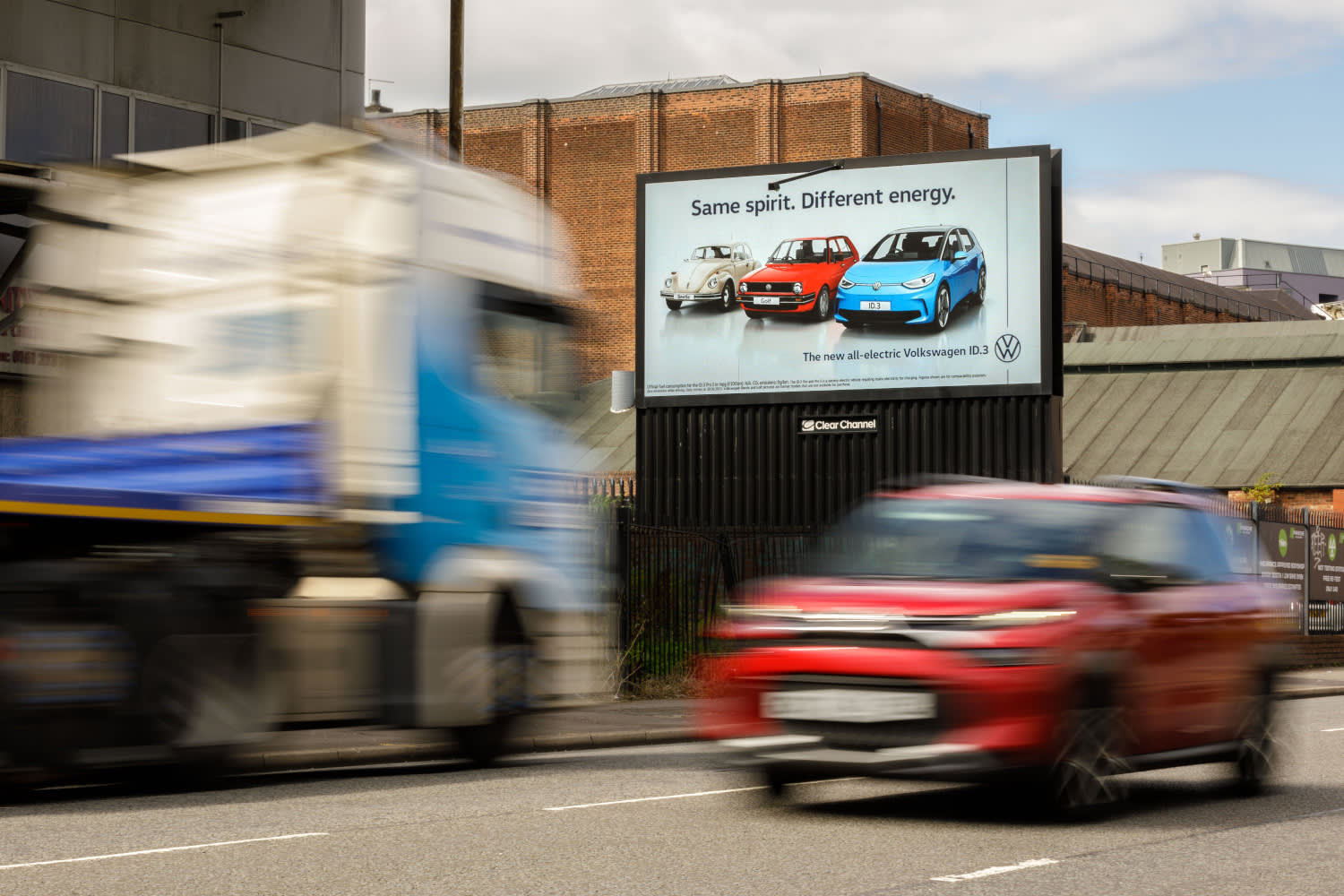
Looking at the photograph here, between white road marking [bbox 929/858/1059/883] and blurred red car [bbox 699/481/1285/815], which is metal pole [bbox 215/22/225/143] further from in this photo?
white road marking [bbox 929/858/1059/883]

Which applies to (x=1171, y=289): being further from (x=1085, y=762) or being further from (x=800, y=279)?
(x=1085, y=762)

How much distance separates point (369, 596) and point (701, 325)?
21840 millimetres

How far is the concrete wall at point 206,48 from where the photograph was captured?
2114 centimetres

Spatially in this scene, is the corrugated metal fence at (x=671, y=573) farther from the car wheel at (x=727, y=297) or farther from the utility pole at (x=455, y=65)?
the car wheel at (x=727, y=297)

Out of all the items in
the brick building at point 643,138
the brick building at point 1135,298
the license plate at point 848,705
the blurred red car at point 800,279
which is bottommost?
the license plate at point 848,705

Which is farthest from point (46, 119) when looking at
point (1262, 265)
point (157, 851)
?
point (1262, 265)

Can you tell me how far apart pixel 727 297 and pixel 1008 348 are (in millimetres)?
5194

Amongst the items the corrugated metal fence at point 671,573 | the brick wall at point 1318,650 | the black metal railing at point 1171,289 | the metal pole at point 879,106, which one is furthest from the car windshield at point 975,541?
the black metal railing at point 1171,289

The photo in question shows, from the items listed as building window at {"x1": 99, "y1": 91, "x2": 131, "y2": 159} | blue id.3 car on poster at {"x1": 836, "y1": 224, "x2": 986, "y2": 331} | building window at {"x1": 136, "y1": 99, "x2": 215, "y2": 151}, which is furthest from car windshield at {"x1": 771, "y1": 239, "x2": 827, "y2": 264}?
building window at {"x1": 99, "y1": 91, "x2": 131, "y2": 159}

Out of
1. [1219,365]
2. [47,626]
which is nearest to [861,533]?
[47,626]

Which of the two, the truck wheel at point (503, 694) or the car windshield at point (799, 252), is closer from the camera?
the truck wheel at point (503, 694)

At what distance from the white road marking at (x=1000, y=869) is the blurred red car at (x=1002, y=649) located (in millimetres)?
857

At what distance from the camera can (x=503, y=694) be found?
1252 centimetres

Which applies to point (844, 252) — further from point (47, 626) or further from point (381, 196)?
point (47, 626)
